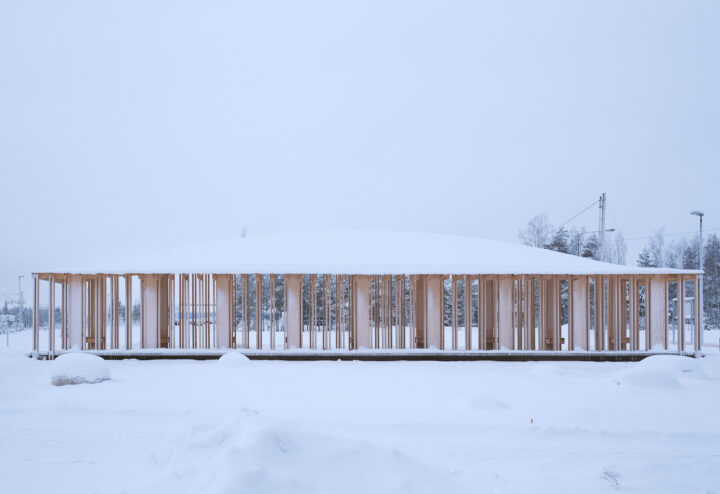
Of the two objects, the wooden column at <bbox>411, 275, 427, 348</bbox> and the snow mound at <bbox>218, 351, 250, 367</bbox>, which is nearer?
the snow mound at <bbox>218, 351, 250, 367</bbox>

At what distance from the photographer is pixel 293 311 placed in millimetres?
16641

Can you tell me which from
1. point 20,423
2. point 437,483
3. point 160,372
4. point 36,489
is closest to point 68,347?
point 160,372

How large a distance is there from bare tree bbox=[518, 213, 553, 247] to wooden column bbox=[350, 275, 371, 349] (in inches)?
1198

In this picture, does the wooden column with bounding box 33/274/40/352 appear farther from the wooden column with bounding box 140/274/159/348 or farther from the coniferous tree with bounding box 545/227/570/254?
the coniferous tree with bounding box 545/227/570/254

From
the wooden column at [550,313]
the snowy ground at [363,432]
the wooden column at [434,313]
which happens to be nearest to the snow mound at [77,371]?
the snowy ground at [363,432]

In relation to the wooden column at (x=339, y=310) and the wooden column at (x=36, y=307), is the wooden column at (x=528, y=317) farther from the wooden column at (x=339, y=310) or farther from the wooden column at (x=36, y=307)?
the wooden column at (x=36, y=307)

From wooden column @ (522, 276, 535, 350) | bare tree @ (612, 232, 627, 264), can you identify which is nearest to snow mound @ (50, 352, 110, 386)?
wooden column @ (522, 276, 535, 350)

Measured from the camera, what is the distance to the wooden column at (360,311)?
1641 centimetres

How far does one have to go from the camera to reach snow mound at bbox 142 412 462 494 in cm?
436

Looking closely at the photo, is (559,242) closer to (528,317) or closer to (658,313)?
(658,313)

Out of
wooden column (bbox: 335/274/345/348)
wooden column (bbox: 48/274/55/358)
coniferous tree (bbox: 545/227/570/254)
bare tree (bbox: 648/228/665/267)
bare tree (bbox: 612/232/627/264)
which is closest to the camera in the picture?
wooden column (bbox: 335/274/345/348)

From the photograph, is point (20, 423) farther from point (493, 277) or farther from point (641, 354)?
point (641, 354)

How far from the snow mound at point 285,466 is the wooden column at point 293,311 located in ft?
36.3

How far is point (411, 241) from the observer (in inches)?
803
